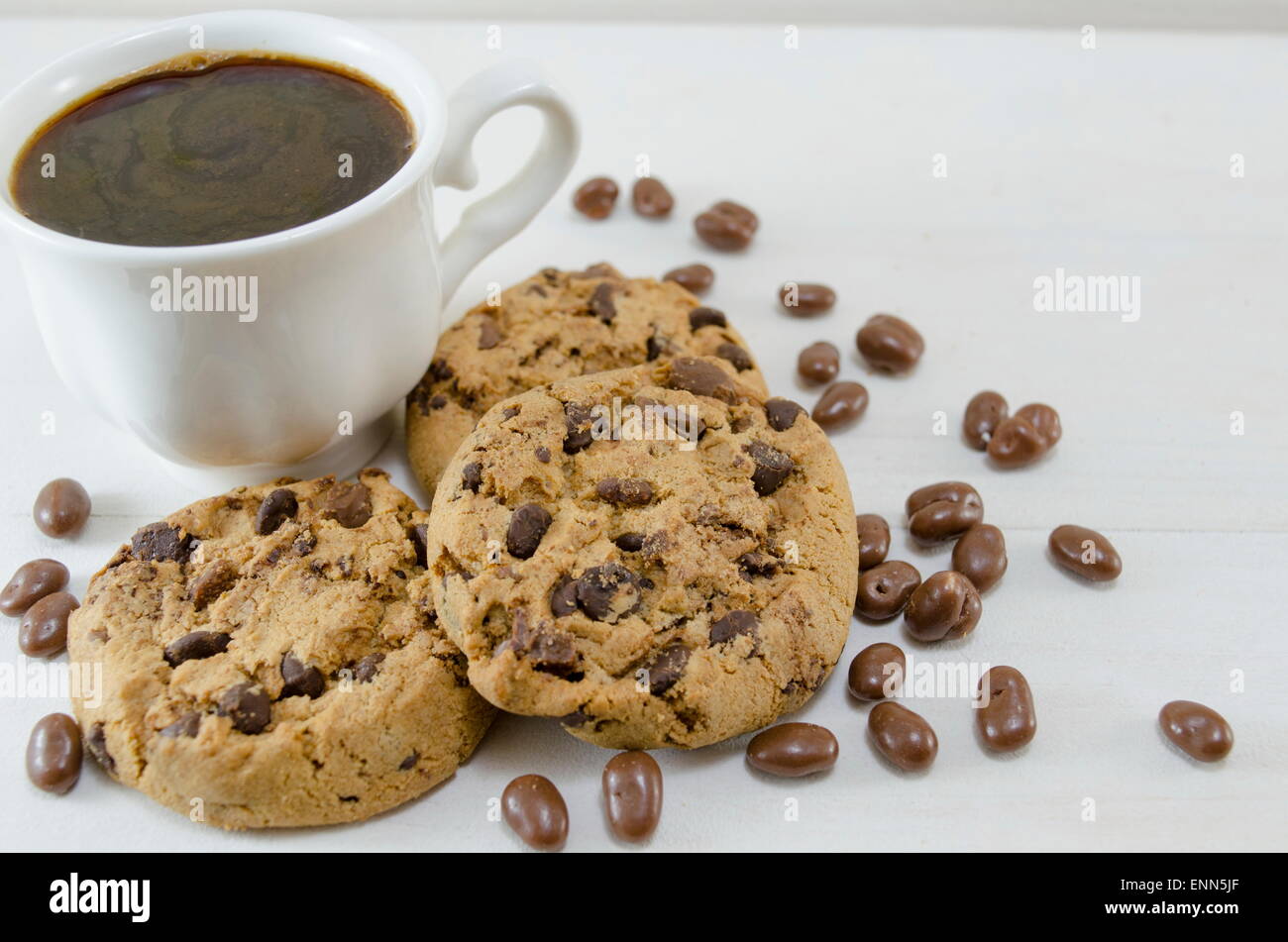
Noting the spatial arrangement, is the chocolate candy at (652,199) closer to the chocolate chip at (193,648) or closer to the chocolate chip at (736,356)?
the chocolate chip at (736,356)

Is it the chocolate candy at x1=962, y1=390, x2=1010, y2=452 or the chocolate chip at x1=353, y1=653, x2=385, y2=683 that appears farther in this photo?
the chocolate candy at x1=962, y1=390, x2=1010, y2=452

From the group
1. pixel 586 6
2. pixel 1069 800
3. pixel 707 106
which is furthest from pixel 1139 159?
pixel 1069 800

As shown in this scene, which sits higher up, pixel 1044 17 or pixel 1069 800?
pixel 1044 17

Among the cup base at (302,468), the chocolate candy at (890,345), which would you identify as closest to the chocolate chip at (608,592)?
the cup base at (302,468)

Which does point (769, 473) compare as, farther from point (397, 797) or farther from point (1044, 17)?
point (1044, 17)

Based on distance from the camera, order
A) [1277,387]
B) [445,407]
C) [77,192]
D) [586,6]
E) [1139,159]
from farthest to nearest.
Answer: [586,6] < [1139,159] < [1277,387] < [445,407] < [77,192]

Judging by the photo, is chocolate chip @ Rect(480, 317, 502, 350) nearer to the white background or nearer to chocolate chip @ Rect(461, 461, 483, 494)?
the white background

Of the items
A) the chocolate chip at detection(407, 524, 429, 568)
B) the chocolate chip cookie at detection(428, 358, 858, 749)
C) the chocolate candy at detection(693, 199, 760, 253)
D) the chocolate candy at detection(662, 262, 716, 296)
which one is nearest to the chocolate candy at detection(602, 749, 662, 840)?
the chocolate chip cookie at detection(428, 358, 858, 749)
